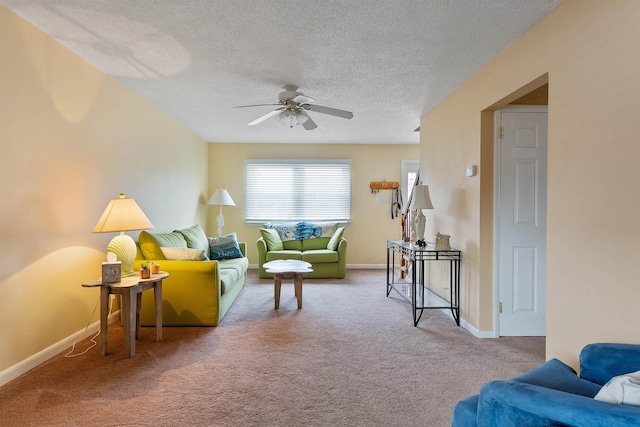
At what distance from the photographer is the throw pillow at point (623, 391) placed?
3.38 ft

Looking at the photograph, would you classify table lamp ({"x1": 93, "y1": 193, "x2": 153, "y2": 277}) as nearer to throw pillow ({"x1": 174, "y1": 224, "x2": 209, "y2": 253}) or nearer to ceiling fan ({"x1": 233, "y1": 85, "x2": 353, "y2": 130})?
throw pillow ({"x1": 174, "y1": 224, "x2": 209, "y2": 253})

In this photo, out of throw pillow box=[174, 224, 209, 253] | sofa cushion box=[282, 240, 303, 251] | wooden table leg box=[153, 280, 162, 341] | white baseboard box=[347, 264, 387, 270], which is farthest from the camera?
white baseboard box=[347, 264, 387, 270]

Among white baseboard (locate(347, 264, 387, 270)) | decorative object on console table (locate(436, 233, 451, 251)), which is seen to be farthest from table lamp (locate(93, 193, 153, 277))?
white baseboard (locate(347, 264, 387, 270))

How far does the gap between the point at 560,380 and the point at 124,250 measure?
3.10 meters

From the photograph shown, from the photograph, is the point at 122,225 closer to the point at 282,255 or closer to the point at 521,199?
the point at 282,255

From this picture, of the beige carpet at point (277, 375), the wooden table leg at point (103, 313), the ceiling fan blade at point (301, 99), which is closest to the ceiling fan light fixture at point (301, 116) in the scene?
the ceiling fan blade at point (301, 99)

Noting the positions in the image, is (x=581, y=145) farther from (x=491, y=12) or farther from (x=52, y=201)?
(x=52, y=201)

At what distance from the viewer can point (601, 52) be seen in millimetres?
1795

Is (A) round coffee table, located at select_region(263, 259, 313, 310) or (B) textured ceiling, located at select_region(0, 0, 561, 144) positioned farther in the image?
(A) round coffee table, located at select_region(263, 259, 313, 310)

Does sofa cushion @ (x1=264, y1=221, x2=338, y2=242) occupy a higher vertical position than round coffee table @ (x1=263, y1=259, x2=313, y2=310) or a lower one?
higher

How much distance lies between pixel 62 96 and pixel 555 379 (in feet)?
12.2

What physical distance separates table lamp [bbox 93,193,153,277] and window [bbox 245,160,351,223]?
12.2 ft

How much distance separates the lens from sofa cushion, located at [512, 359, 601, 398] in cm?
139

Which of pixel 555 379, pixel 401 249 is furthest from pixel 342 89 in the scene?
pixel 555 379
